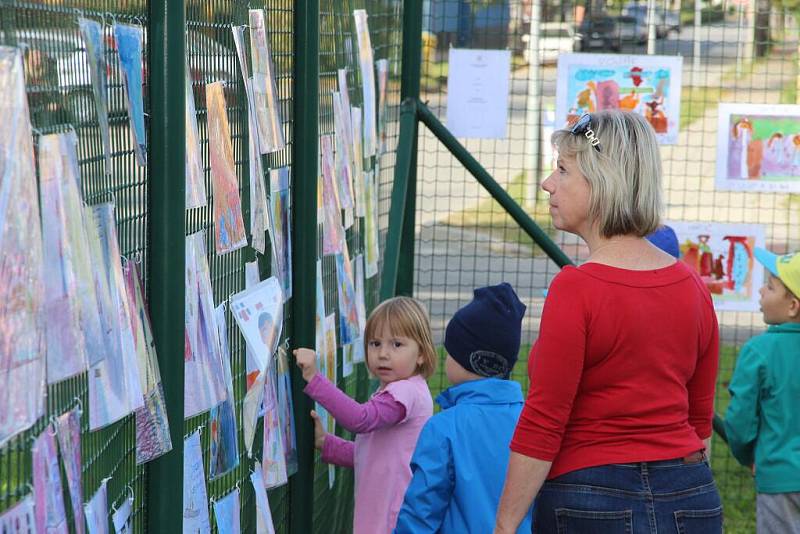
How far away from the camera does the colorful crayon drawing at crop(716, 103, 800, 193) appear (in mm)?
6559

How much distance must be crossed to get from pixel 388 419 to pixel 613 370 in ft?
3.99

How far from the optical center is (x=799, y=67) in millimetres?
6930

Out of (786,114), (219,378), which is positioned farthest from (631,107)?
(219,378)

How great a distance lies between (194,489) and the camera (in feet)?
8.54

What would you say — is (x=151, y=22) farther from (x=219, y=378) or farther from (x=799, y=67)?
(x=799, y=67)

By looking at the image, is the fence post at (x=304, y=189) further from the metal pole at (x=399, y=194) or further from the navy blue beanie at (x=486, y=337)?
the metal pole at (x=399, y=194)

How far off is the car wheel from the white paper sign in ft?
14.8

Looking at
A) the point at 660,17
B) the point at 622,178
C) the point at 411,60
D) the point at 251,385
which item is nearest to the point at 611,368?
the point at 622,178

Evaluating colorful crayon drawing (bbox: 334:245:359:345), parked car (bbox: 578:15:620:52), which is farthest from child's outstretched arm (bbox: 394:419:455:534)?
parked car (bbox: 578:15:620:52)

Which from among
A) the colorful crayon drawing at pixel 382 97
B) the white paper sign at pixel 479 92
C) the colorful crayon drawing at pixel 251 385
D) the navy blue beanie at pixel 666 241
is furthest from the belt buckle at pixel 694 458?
the white paper sign at pixel 479 92

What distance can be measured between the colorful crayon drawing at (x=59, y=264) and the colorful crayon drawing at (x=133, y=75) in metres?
0.31

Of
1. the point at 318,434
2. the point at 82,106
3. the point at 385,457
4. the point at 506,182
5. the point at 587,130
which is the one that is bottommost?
the point at 385,457

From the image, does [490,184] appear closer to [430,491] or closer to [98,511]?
[430,491]

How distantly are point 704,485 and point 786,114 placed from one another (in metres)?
4.09
